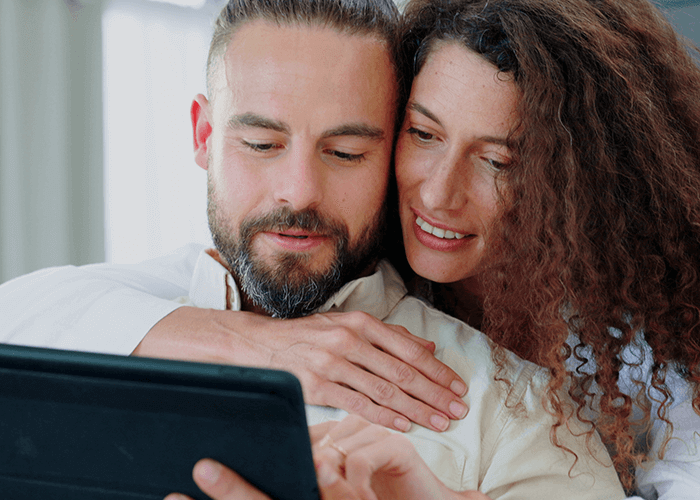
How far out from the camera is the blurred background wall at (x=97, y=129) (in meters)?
3.18

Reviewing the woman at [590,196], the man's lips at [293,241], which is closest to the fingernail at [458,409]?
the woman at [590,196]

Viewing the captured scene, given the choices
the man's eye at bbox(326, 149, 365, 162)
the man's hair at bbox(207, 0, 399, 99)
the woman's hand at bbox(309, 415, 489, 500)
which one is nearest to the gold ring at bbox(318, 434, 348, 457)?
the woman's hand at bbox(309, 415, 489, 500)

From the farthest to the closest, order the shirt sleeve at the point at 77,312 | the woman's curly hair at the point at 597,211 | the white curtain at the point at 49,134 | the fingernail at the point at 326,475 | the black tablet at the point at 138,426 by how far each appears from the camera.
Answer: the white curtain at the point at 49,134 → the shirt sleeve at the point at 77,312 → the woman's curly hair at the point at 597,211 → the fingernail at the point at 326,475 → the black tablet at the point at 138,426

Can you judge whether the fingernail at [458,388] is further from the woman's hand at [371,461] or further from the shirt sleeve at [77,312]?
the shirt sleeve at [77,312]

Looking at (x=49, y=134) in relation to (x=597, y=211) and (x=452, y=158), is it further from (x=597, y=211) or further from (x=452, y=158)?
(x=597, y=211)

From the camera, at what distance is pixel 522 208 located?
4.15 feet

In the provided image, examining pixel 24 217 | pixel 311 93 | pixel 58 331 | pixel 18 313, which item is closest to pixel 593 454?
pixel 311 93

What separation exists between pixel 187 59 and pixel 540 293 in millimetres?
3057

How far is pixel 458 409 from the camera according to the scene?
3.75 feet

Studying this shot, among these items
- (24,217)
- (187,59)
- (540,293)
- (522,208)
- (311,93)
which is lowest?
(24,217)

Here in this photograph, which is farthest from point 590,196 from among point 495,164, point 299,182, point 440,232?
point 299,182

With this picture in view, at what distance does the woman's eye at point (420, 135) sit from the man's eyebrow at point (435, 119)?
0.15ft

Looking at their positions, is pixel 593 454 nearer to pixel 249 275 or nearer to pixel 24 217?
pixel 249 275

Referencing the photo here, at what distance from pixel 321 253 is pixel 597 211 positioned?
55 cm
